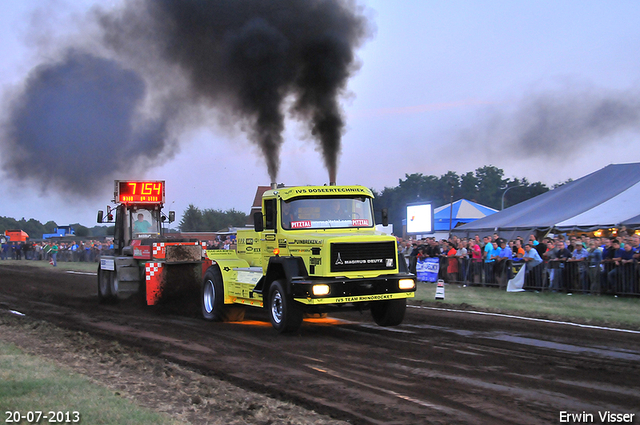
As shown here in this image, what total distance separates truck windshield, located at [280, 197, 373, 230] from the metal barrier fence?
7.74 meters

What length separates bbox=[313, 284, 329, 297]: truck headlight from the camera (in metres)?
9.47

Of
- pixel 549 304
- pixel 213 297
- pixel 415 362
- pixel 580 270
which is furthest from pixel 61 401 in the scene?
pixel 580 270

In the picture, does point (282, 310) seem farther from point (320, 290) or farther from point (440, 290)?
point (440, 290)

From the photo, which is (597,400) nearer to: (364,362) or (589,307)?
(364,362)

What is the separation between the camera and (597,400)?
5844mm

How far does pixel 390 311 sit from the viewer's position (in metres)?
10.8

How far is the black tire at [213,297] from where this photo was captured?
39.1ft

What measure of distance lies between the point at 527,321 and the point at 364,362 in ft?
16.6

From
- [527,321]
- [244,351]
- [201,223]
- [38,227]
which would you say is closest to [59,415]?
[244,351]

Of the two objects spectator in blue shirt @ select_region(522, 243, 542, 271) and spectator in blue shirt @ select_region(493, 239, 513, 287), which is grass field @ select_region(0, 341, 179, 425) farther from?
spectator in blue shirt @ select_region(493, 239, 513, 287)

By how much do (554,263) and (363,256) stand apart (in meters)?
8.74

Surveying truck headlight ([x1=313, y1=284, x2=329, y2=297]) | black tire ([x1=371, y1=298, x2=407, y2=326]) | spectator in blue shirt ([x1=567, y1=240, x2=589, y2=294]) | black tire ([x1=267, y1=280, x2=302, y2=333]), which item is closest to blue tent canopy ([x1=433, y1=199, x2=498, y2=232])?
spectator in blue shirt ([x1=567, y1=240, x2=589, y2=294])

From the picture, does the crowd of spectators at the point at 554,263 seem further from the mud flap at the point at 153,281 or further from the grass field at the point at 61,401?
the grass field at the point at 61,401

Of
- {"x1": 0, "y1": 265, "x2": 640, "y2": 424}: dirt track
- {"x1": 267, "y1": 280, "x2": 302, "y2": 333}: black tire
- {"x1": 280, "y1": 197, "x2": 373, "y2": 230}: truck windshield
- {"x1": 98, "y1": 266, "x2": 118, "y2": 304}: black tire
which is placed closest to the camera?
{"x1": 0, "y1": 265, "x2": 640, "y2": 424}: dirt track
